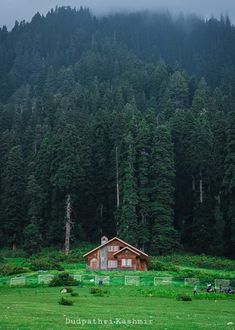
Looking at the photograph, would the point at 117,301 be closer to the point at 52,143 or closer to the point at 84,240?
the point at 84,240

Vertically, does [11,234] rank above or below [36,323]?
above

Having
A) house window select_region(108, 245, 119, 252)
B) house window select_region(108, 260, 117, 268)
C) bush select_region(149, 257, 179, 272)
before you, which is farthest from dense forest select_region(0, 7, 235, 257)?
bush select_region(149, 257, 179, 272)

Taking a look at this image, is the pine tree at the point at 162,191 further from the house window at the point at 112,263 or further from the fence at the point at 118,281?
the fence at the point at 118,281

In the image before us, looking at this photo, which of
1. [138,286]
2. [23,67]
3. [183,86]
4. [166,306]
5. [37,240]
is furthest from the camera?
[23,67]

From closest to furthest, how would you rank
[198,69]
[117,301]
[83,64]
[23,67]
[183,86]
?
[117,301] < [183,86] < [83,64] < [198,69] < [23,67]

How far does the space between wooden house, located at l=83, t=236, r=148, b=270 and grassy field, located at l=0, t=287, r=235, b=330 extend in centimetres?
2372

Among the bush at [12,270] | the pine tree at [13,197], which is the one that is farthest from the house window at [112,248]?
the pine tree at [13,197]

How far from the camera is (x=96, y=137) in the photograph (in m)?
90.3

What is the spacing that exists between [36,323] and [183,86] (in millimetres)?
111825

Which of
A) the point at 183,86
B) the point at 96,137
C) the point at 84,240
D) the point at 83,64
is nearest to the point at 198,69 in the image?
the point at 83,64

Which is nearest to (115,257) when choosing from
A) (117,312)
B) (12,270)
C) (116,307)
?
(12,270)

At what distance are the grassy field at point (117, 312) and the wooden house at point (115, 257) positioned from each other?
23.7 meters

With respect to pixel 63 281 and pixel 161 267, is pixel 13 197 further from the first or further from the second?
pixel 63 281

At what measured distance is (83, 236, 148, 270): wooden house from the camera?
62719 mm
